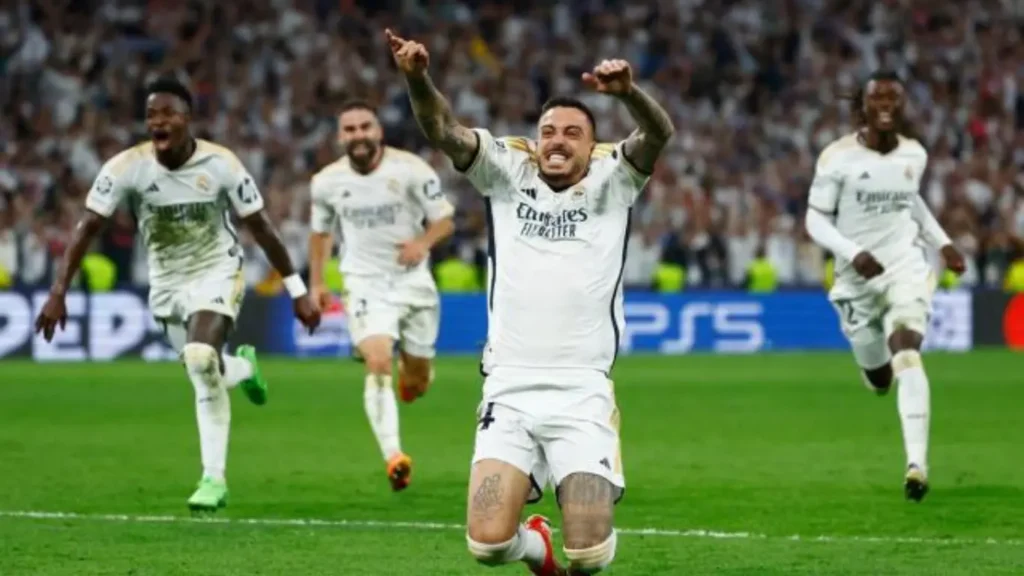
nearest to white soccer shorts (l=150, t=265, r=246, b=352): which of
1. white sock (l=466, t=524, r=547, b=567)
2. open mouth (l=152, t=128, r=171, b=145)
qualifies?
open mouth (l=152, t=128, r=171, b=145)

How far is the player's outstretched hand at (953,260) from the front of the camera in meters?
12.9

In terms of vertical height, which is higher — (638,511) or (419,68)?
(419,68)

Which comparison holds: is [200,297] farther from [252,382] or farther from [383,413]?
[383,413]

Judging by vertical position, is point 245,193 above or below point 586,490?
above

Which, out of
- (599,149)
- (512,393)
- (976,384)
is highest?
(599,149)

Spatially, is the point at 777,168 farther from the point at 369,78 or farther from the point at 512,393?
the point at 512,393

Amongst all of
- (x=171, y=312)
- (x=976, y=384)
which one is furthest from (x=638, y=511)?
(x=976, y=384)

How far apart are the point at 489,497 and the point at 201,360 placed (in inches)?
165

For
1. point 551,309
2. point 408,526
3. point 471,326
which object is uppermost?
point 551,309

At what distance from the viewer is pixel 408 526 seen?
10992 millimetres

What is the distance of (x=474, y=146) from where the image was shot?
828 centimetres

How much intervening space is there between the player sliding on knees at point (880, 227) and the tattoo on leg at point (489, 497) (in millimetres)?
5246

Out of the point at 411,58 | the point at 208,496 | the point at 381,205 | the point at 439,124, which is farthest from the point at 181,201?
the point at 411,58

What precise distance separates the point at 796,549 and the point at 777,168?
2280 cm
